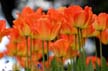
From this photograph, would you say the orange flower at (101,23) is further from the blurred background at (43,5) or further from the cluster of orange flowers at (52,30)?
the blurred background at (43,5)

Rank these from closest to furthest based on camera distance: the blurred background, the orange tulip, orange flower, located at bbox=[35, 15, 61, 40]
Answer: orange flower, located at bbox=[35, 15, 61, 40]
the orange tulip
the blurred background

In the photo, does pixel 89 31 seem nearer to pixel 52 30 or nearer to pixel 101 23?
pixel 101 23

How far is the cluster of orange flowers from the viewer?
7.01 feet

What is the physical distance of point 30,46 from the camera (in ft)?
7.50

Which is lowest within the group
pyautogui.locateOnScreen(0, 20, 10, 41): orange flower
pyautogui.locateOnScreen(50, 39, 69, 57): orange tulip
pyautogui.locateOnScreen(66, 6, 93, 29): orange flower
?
pyautogui.locateOnScreen(50, 39, 69, 57): orange tulip

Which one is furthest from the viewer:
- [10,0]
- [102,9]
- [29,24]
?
[10,0]

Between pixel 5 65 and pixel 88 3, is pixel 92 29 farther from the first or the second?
pixel 88 3

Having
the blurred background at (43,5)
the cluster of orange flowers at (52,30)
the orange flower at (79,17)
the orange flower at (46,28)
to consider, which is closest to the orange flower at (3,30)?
the cluster of orange flowers at (52,30)

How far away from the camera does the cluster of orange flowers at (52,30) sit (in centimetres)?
214

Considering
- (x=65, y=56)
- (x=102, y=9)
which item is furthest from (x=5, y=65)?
(x=102, y=9)

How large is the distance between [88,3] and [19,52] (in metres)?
2.00

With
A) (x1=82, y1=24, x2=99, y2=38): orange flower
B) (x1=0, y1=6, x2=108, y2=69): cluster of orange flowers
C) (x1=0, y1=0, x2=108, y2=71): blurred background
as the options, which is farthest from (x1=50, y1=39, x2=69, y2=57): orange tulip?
(x1=0, y1=0, x2=108, y2=71): blurred background

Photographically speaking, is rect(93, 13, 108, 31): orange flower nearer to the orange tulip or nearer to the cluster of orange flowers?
the cluster of orange flowers

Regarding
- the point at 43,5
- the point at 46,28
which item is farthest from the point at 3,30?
the point at 43,5
